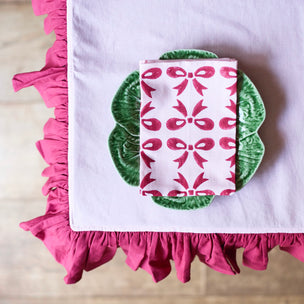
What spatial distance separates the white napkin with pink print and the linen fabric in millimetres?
51

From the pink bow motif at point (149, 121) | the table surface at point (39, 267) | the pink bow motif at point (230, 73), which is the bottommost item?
the table surface at point (39, 267)

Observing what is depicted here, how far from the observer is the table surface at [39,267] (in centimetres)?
85

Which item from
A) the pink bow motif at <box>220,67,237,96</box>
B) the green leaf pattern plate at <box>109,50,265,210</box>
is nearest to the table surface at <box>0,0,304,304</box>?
the green leaf pattern plate at <box>109,50,265,210</box>

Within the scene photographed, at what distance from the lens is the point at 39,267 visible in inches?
35.2

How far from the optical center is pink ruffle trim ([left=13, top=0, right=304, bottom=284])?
23.3 inches

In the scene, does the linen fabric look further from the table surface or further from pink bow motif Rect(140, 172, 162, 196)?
the table surface

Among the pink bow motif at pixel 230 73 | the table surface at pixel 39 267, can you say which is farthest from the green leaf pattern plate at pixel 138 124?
the table surface at pixel 39 267

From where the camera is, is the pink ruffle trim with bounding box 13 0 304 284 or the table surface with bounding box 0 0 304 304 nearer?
the pink ruffle trim with bounding box 13 0 304 284

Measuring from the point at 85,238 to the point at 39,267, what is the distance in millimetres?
368

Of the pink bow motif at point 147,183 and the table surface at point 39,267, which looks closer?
the pink bow motif at point 147,183

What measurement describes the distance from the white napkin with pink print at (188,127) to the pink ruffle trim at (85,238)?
0.36ft

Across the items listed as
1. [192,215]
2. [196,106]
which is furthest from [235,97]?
[192,215]

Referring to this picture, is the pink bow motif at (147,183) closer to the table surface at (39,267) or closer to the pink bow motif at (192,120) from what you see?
the pink bow motif at (192,120)

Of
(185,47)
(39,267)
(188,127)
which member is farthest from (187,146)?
(39,267)
